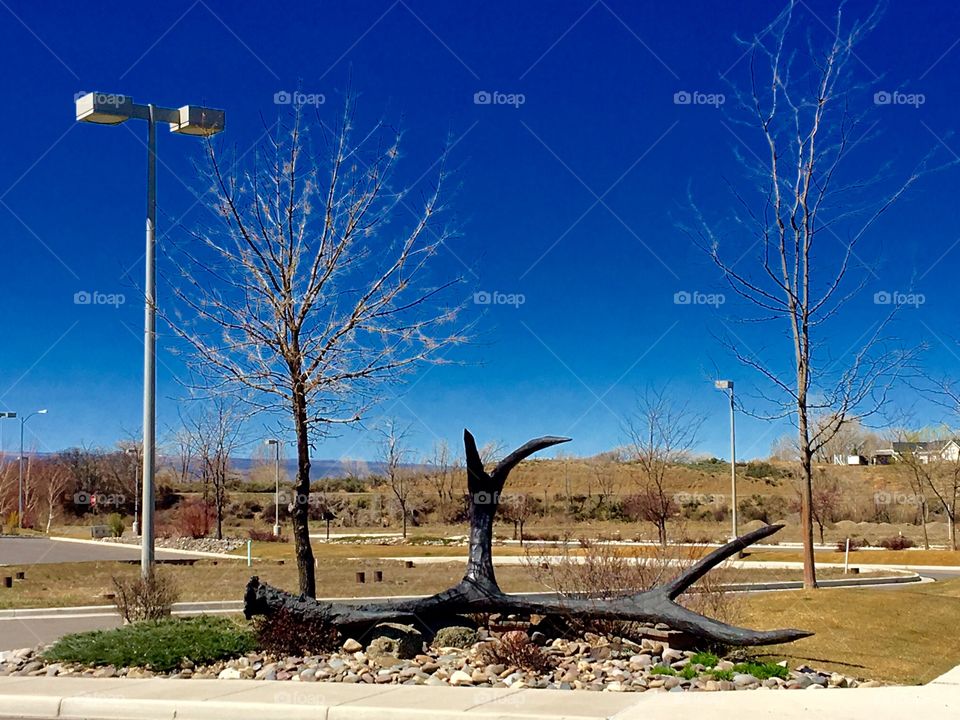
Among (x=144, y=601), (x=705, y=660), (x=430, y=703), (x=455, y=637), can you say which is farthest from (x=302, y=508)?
(x=705, y=660)

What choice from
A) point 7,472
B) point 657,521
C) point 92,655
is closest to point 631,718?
point 92,655

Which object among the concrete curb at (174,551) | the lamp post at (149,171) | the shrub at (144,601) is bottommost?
the concrete curb at (174,551)

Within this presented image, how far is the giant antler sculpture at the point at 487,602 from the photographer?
11.6 meters

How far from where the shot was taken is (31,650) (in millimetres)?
12836

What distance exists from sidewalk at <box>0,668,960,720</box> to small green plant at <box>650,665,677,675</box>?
0.95 metres

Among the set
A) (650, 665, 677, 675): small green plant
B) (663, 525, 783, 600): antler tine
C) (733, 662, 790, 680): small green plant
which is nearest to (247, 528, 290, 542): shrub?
(663, 525, 783, 600): antler tine

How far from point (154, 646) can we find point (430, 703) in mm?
3979

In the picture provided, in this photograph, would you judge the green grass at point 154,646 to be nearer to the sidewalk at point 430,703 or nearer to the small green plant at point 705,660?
the sidewalk at point 430,703

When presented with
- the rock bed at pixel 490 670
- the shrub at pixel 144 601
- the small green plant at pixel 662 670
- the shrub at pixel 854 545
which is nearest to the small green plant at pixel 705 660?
the rock bed at pixel 490 670

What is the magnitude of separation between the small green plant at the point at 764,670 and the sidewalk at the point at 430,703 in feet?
2.65

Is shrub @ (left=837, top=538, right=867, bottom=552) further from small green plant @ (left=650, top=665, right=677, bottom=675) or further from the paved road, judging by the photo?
small green plant @ (left=650, top=665, right=677, bottom=675)

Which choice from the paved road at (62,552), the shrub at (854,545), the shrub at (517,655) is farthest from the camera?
the shrub at (854,545)

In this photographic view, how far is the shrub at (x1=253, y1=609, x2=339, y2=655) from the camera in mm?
11953

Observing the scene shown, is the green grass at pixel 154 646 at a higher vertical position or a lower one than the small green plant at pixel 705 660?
higher
